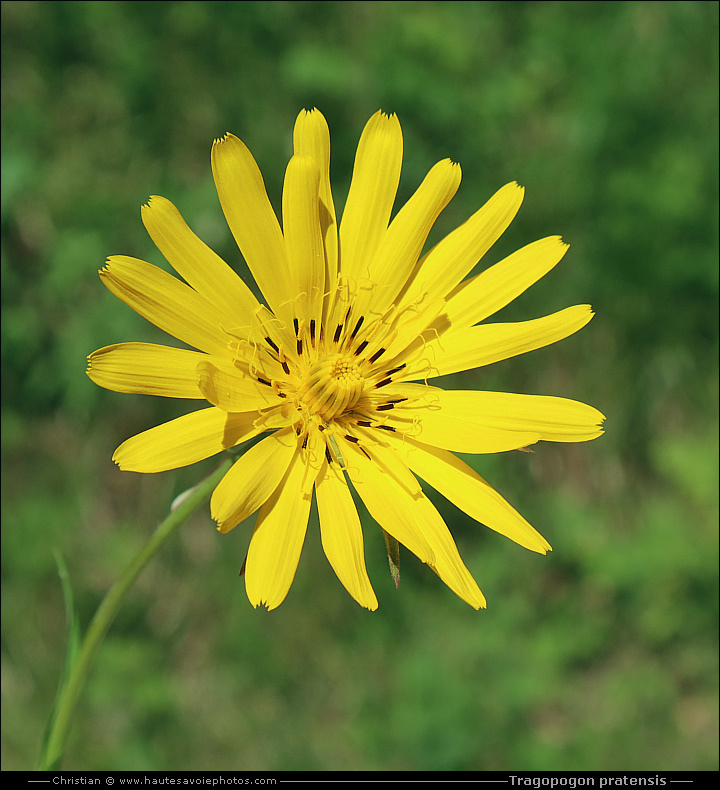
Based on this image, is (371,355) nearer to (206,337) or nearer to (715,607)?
(206,337)

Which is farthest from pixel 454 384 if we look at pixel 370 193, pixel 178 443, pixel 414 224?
pixel 178 443

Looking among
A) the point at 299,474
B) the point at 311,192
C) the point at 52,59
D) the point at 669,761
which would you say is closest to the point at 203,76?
the point at 52,59

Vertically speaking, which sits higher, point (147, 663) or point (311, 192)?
point (311, 192)

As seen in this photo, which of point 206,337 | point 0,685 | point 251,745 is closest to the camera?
point 206,337

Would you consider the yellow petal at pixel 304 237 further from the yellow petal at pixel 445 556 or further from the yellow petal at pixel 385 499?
the yellow petal at pixel 445 556

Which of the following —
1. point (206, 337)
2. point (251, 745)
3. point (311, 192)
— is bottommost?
point (251, 745)

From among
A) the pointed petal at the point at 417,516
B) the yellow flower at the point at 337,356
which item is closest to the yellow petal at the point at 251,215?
the yellow flower at the point at 337,356
